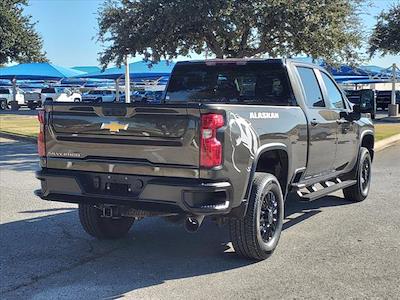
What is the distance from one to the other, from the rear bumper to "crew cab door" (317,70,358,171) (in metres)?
3.03

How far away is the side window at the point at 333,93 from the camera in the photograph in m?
7.52

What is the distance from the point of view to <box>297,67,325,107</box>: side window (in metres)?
6.85

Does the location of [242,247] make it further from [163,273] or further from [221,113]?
[221,113]

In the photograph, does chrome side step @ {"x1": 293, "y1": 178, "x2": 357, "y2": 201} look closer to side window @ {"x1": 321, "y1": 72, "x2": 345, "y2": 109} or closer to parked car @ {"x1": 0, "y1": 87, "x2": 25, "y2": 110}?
side window @ {"x1": 321, "y1": 72, "x2": 345, "y2": 109}

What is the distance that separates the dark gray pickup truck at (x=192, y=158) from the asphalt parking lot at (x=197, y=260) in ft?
1.13

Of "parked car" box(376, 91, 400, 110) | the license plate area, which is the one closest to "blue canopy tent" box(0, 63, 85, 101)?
"parked car" box(376, 91, 400, 110)

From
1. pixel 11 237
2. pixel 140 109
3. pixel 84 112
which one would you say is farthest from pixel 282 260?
pixel 11 237

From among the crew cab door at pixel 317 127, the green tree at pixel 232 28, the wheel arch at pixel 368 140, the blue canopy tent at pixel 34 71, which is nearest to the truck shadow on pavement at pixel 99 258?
the crew cab door at pixel 317 127

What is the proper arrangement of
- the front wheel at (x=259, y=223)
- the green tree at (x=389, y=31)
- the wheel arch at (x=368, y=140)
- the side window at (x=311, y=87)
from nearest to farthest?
the front wheel at (x=259, y=223)
the side window at (x=311, y=87)
the wheel arch at (x=368, y=140)
the green tree at (x=389, y=31)

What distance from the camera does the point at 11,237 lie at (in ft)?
20.9

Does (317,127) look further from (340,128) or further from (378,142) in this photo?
(378,142)

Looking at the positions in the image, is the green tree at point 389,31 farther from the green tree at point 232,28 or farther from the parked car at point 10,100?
the parked car at point 10,100

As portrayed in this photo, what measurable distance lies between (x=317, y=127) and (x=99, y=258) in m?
2.97

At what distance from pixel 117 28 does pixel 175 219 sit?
40.9 feet
